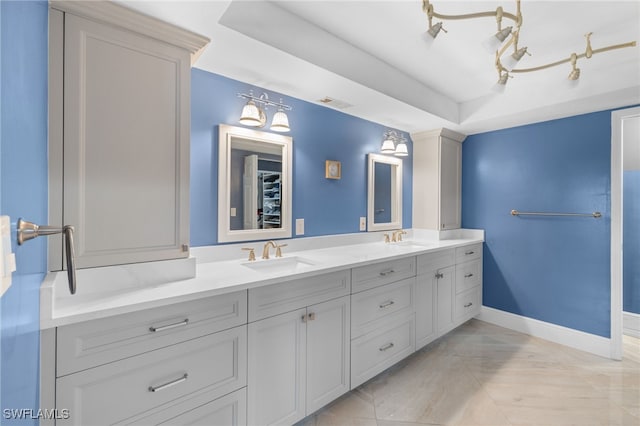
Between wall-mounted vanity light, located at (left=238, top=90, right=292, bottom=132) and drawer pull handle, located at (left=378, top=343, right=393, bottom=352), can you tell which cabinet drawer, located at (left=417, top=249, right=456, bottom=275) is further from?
wall-mounted vanity light, located at (left=238, top=90, right=292, bottom=132)

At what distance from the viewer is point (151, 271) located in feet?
4.48

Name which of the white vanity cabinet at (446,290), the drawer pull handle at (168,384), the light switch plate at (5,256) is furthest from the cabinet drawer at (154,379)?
the white vanity cabinet at (446,290)

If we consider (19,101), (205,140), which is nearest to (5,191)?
(19,101)

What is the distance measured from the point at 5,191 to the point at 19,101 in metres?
0.26

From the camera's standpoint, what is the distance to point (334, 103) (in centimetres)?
243

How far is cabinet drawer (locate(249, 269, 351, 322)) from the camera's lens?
4.77 ft

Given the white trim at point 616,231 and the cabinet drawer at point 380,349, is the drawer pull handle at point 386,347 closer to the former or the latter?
the cabinet drawer at point 380,349

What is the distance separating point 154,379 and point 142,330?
0.21 meters

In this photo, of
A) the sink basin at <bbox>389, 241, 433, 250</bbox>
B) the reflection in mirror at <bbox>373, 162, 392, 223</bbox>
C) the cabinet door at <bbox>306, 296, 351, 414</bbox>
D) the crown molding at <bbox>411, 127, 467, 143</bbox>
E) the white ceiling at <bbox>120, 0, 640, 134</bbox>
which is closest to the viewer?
the white ceiling at <bbox>120, 0, 640, 134</bbox>

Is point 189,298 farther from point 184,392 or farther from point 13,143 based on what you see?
point 13,143

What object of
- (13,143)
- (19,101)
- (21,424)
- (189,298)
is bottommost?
(21,424)

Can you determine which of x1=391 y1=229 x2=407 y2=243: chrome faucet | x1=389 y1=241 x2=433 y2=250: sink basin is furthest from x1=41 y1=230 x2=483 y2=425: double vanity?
x1=391 y1=229 x2=407 y2=243: chrome faucet

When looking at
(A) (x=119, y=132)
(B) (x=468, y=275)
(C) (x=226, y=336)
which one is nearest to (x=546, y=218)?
(B) (x=468, y=275)

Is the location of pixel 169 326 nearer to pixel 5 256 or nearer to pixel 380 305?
pixel 5 256
